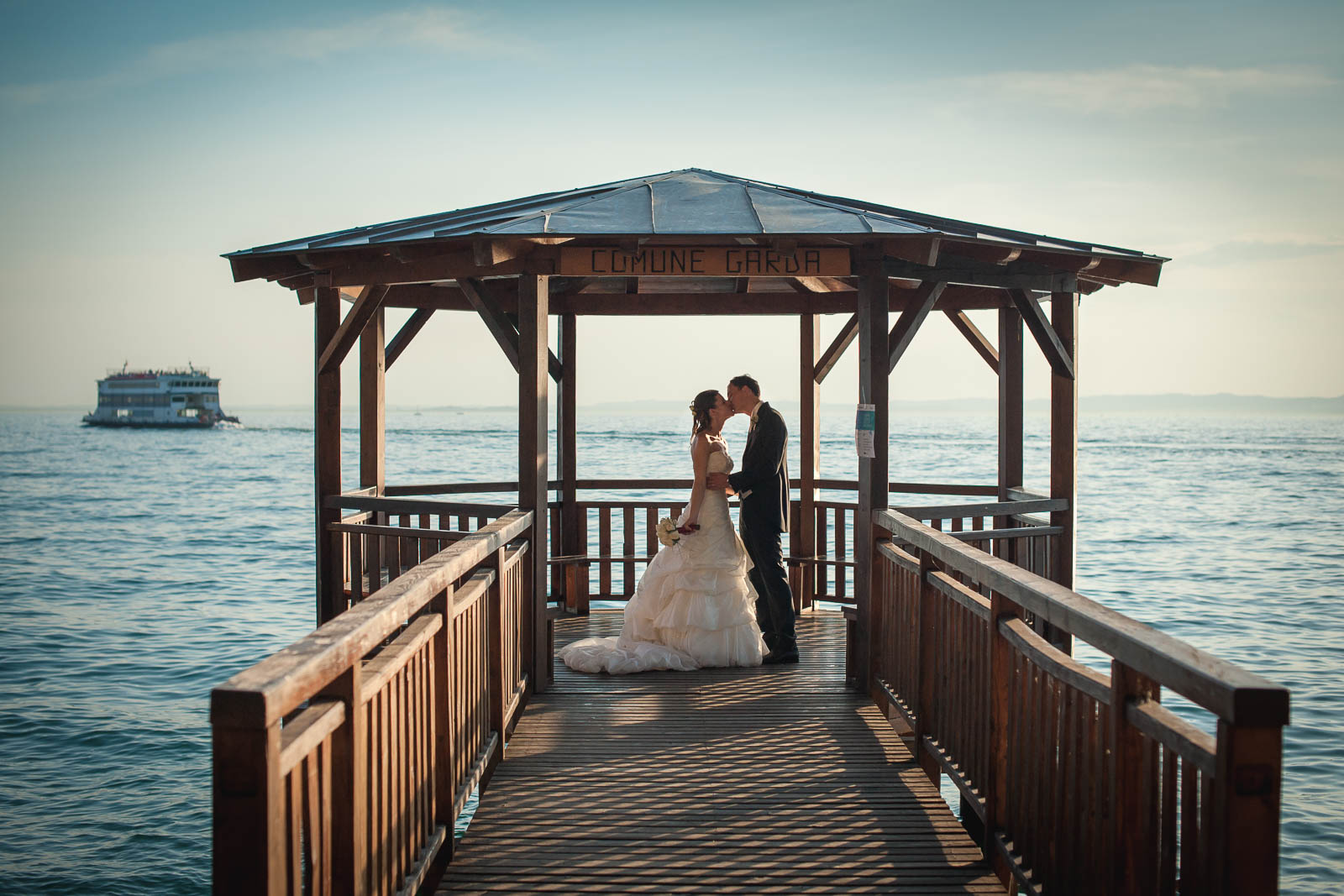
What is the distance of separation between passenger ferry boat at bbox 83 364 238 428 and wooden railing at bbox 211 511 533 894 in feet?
380

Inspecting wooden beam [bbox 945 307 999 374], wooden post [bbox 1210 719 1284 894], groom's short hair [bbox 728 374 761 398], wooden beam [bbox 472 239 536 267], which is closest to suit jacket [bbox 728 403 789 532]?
groom's short hair [bbox 728 374 761 398]

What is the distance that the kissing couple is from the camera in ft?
22.3

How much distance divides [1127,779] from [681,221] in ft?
14.2

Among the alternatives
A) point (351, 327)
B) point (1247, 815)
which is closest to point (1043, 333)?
point (351, 327)

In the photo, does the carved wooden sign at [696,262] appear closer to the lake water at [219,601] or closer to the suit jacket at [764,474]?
the suit jacket at [764,474]

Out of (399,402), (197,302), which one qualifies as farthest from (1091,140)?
(399,402)

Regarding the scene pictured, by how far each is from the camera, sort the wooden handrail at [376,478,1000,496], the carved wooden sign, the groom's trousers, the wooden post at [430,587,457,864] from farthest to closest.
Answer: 1. the wooden handrail at [376,478,1000,496]
2. the groom's trousers
3. the carved wooden sign
4. the wooden post at [430,587,457,864]

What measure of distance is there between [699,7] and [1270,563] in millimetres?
20305

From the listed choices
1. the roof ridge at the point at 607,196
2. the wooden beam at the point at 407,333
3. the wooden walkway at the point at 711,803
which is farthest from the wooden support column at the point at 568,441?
the wooden walkway at the point at 711,803

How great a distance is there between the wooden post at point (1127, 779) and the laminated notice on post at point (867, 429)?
363 cm

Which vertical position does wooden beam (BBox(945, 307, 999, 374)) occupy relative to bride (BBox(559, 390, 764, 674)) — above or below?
above

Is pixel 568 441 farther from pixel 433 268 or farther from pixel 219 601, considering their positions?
pixel 219 601

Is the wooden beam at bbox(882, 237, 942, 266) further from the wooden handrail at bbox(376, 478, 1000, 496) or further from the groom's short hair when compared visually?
the wooden handrail at bbox(376, 478, 1000, 496)

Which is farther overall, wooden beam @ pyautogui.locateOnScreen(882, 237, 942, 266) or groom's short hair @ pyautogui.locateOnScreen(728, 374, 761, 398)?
groom's short hair @ pyautogui.locateOnScreen(728, 374, 761, 398)
